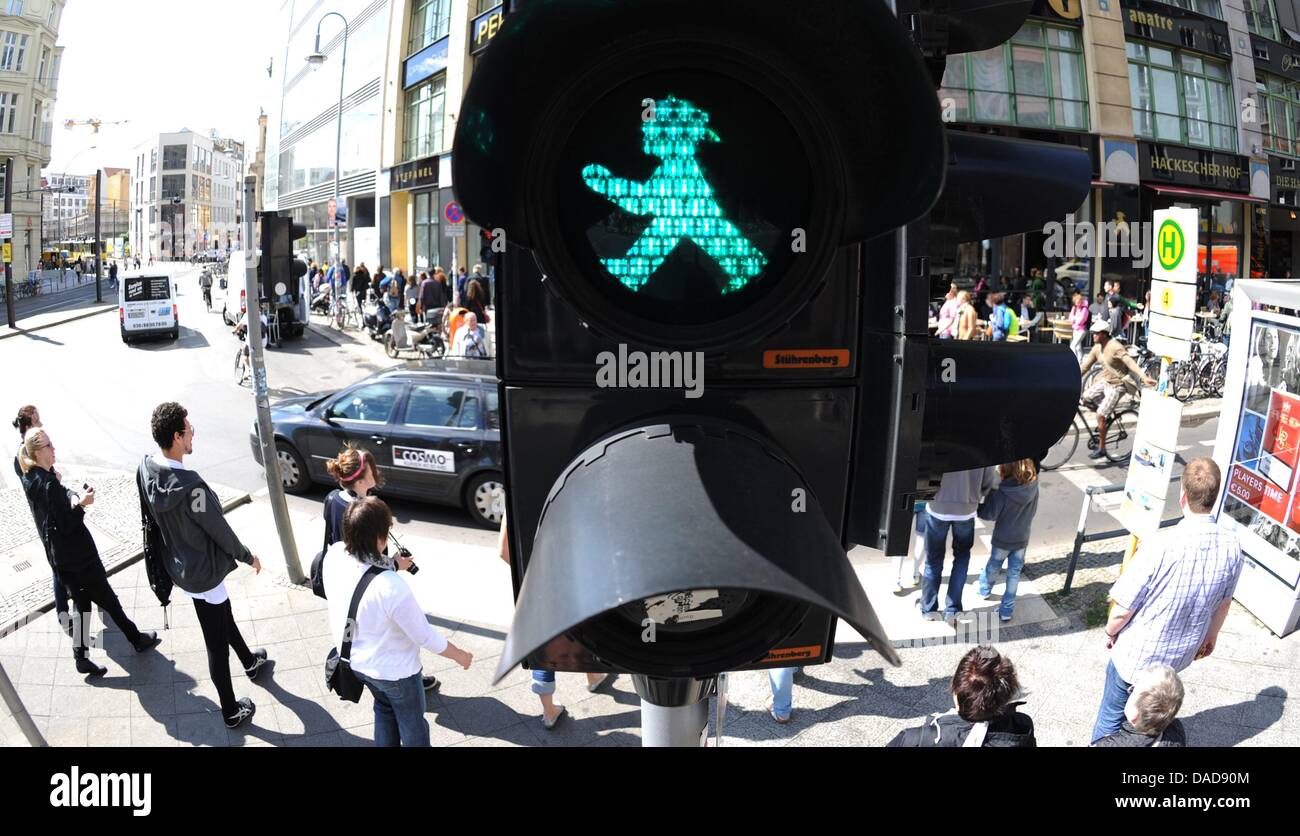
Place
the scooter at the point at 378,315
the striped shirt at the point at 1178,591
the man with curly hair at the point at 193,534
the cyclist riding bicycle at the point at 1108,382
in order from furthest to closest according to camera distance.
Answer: the cyclist riding bicycle at the point at 1108,382 → the scooter at the point at 378,315 → the man with curly hair at the point at 193,534 → the striped shirt at the point at 1178,591

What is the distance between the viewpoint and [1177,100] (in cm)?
1029

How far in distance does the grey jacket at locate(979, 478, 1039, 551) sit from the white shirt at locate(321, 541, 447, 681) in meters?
4.50

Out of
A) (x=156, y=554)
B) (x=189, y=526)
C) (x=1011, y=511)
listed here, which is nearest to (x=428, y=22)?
(x=189, y=526)

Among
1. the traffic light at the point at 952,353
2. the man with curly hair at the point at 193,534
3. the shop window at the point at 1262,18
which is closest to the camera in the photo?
the traffic light at the point at 952,353

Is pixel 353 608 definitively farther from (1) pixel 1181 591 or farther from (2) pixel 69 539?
(1) pixel 1181 591

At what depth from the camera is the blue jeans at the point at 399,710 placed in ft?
12.3

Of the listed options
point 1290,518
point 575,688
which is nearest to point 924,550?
point 1290,518

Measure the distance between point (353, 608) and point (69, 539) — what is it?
282 cm

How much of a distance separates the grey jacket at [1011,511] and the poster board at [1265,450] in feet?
5.75

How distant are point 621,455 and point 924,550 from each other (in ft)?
19.3

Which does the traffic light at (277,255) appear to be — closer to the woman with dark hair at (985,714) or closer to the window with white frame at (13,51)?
the window with white frame at (13,51)

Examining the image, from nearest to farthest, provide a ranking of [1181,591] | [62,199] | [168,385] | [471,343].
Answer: [1181,591], [62,199], [471,343], [168,385]

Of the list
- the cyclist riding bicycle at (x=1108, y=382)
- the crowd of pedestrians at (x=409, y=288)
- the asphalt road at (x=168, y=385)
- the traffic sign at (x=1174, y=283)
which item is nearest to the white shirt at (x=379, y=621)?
the crowd of pedestrians at (x=409, y=288)
